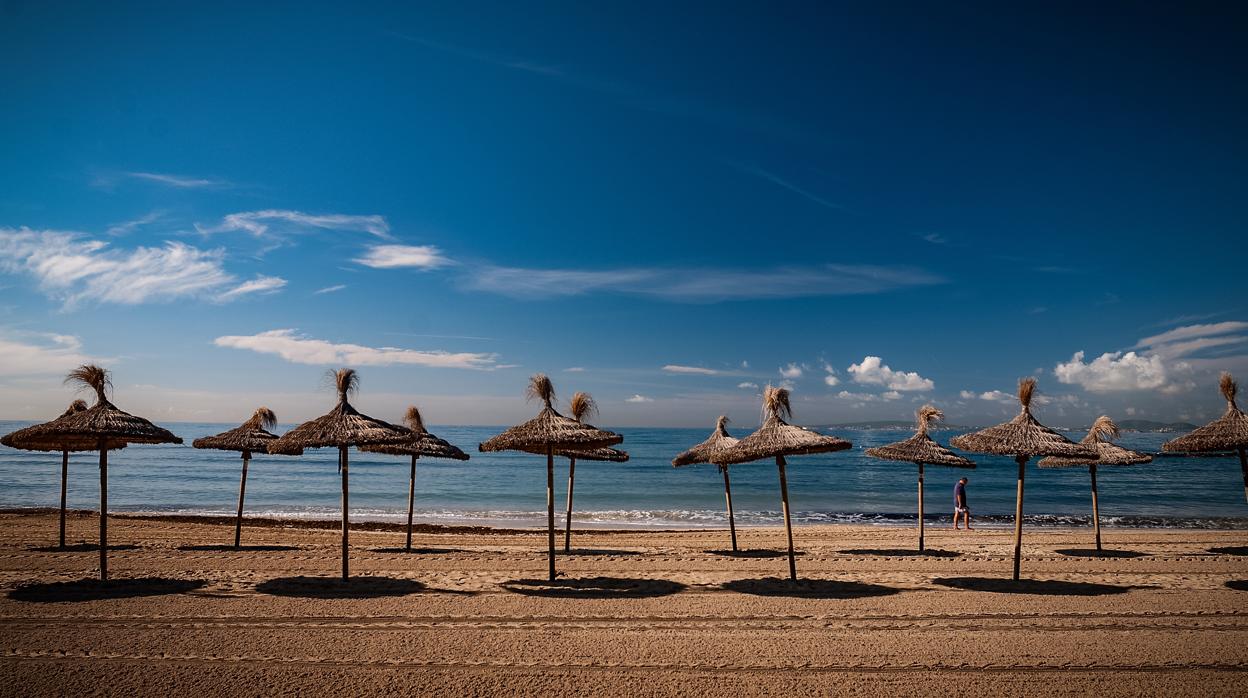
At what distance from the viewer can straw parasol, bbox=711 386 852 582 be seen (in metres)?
8.62

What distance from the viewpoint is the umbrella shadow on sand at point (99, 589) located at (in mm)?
8211

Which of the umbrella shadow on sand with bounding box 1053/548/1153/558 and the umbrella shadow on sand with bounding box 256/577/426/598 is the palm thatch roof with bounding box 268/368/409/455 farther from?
the umbrella shadow on sand with bounding box 1053/548/1153/558

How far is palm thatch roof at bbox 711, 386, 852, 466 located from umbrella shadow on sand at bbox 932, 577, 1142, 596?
2950mm

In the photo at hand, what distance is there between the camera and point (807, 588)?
360 inches

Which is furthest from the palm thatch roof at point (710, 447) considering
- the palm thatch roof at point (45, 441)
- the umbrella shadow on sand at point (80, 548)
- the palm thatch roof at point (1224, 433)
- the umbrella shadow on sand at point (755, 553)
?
the umbrella shadow on sand at point (80, 548)

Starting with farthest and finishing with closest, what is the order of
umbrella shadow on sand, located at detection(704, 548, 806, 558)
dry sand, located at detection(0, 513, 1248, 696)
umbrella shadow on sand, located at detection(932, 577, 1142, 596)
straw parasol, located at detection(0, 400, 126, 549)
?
umbrella shadow on sand, located at detection(704, 548, 806, 558), straw parasol, located at detection(0, 400, 126, 549), umbrella shadow on sand, located at detection(932, 577, 1142, 596), dry sand, located at detection(0, 513, 1248, 696)

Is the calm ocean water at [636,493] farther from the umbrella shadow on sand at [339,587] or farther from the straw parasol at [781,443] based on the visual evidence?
the straw parasol at [781,443]

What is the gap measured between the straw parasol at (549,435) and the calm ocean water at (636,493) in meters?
11.5

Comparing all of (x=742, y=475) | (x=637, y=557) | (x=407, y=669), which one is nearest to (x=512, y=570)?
(x=637, y=557)

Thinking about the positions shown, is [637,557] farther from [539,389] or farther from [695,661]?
[695,661]

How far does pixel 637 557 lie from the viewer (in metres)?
11.8

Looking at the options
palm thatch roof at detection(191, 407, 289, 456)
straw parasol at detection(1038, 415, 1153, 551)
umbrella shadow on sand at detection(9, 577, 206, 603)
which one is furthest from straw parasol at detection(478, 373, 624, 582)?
straw parasol at detection(1038, 415, 1153, 551)

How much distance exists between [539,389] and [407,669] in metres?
4.54

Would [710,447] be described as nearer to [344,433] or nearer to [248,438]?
[344,433]
